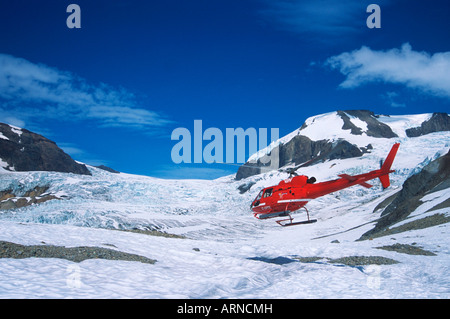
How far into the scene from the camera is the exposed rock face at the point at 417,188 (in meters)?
38.3

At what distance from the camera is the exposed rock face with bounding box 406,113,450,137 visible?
16250 cm

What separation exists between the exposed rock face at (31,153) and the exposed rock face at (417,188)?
127884 millimetres

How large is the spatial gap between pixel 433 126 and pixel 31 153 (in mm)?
179373

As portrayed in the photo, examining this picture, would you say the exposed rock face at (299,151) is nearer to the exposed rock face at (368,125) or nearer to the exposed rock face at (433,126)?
the exposed rock face at (368,125)

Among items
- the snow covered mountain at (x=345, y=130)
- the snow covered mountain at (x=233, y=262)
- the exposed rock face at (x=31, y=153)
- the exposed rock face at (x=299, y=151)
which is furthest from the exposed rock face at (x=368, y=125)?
the exposed rock face at (x=31, y=153)

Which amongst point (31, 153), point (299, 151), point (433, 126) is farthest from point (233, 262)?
point (433, 126)

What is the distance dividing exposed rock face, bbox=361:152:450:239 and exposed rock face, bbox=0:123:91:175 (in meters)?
128

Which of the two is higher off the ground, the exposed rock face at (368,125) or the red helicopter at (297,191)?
the exposed rock face at (368,125)

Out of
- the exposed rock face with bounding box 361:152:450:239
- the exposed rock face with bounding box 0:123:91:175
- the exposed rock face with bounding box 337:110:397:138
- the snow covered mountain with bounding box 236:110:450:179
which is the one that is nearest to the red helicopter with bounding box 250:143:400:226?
the exposed rock face with bounding box 361:152:450:239
